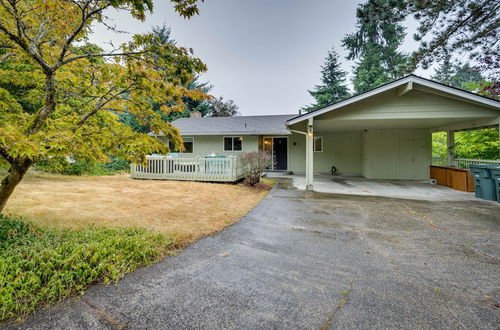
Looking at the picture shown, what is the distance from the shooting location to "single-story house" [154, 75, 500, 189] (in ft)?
22.3

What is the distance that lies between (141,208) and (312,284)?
4153 mm

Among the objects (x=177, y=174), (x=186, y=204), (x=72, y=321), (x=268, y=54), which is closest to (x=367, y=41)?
(x=268, y=54)

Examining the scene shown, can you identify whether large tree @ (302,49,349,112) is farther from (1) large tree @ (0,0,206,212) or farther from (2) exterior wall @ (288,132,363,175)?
(1) large tree @ (0,0,206,212)

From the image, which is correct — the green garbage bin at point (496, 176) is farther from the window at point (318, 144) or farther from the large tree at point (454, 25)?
the window at point (318, 144)

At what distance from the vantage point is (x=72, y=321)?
160 centimetres

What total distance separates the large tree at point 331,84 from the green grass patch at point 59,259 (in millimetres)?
23524

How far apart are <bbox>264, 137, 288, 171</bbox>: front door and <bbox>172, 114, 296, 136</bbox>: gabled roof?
2.57 feet

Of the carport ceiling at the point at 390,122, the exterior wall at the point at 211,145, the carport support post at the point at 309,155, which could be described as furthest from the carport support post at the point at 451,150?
the exterior wall at the point at 211,145

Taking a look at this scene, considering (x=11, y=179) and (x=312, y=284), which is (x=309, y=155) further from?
(x=11, y=179)

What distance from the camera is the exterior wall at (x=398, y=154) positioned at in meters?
10.1

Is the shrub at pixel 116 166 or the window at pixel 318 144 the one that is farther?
the window at pixel 318 144

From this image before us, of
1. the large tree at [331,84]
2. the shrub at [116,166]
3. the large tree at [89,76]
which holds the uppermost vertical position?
the large tree at [331,84]

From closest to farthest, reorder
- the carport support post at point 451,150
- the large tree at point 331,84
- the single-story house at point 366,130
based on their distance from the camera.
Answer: the single-story house at point 366,130 → the carport support post at point 451,150 → the large tree at point 331,84

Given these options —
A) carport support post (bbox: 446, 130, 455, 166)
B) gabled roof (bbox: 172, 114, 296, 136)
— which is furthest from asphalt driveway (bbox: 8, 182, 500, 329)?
gabled roof (bbox: 172, 114, 296, 136)
